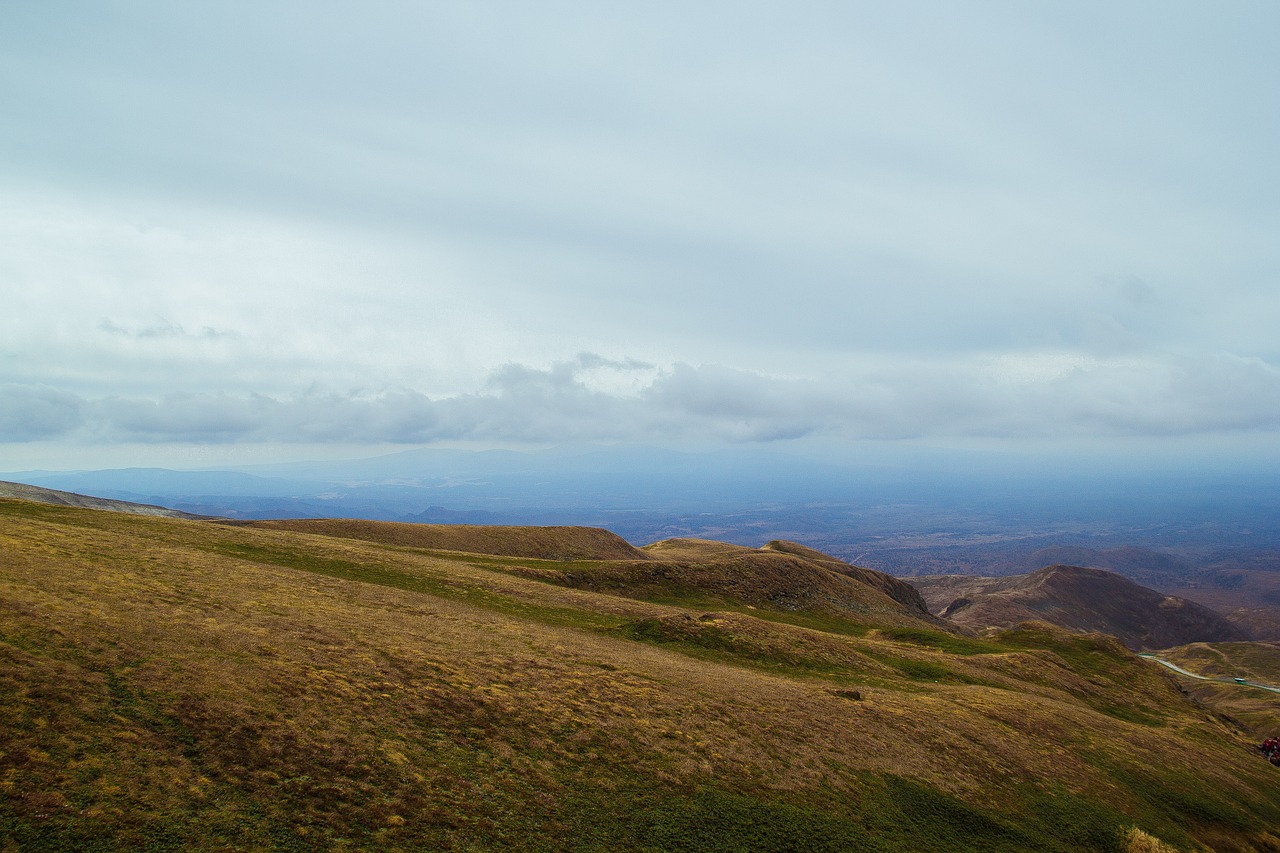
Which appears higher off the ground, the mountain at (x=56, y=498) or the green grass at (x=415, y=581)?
the mountain at (x=56, y=498)

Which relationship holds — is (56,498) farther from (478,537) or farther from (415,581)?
(415,581)

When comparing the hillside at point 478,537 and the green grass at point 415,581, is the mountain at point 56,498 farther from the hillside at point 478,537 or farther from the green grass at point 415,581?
the green grass at point 415,581

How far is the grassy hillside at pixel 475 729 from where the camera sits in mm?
17047

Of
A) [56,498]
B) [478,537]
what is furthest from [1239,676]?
[56,498]

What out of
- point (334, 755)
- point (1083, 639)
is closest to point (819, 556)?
point (1083, 639)

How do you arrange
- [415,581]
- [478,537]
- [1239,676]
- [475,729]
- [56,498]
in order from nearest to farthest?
[475,729] < [415,581] < [56,498] < [478,537] < [1239,676]

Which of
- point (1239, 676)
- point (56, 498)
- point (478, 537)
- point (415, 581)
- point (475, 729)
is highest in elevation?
point (56, 498)

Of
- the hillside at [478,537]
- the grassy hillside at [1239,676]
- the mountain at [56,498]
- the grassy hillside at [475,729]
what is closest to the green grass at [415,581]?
the grassy hillside at [475,729]

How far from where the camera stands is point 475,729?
24391 millimetres

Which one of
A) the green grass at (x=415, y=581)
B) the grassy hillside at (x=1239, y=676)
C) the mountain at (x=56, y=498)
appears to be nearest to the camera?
the green grass at (x=415, y=581)

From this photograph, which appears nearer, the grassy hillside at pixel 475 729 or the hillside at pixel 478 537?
the grassy hillside at pixel 475 729

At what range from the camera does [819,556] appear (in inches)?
5655

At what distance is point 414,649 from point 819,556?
4982 inches

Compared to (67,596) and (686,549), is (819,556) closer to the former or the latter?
(686,549)
